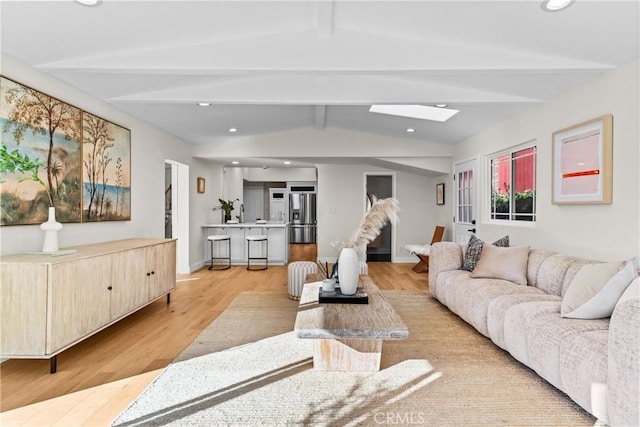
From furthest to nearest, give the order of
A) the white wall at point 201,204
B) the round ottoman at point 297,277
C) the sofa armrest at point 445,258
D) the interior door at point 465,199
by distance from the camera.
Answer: the white wall at point 201,204
the interior door at point 465,199
the round ottoman at point 297,277
the sofa armrest at point 445,258

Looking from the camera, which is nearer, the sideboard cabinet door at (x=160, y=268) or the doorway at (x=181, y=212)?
the sideboard cabinet door at (x=160, y=268)

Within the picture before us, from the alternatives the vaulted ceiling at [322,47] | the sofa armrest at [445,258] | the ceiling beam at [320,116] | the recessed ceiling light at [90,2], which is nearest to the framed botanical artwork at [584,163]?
the vaulted ceiling at [322,47]

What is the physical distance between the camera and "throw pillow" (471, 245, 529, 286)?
349 cm

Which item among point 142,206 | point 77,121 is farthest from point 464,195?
point 77,121

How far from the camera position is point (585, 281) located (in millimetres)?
Result: 2473

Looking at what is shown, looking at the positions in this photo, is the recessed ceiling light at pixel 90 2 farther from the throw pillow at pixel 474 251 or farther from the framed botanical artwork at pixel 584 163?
the throw pillow at pixel 474 251

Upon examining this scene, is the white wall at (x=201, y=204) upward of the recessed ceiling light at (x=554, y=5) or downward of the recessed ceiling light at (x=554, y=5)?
downward

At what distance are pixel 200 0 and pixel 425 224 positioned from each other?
6448 millimetres

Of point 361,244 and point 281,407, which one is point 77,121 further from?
point 281,407

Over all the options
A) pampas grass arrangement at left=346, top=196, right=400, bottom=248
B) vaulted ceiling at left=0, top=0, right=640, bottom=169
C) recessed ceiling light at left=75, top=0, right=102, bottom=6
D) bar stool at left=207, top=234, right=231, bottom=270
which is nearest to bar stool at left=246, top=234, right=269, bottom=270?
bar stool at left=207, top=234, right=231, bottom=270

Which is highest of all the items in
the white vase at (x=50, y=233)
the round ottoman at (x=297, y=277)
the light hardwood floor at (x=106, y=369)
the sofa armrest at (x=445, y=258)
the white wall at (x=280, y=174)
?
the white wall at (x=280, y=174)

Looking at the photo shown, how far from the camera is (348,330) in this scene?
219cm

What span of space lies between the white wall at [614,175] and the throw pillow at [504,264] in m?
0.41
